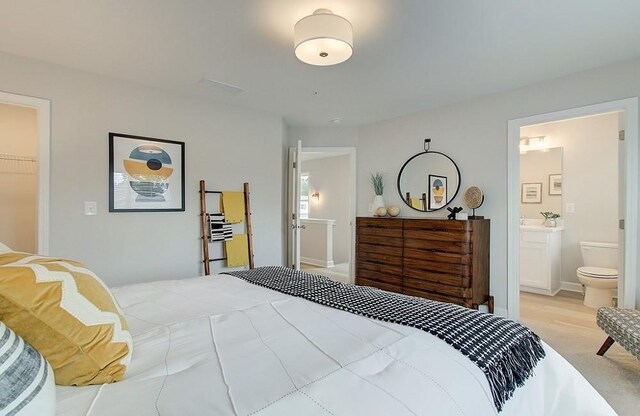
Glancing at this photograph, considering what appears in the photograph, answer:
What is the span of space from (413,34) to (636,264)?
2.53m

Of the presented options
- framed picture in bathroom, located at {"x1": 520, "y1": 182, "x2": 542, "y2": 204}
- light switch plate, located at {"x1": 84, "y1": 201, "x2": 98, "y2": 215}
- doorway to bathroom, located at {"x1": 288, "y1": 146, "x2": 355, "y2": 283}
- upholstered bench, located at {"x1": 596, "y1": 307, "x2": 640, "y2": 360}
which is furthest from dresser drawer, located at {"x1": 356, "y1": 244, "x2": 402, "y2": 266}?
light switch plate, located at {"x1": 84, "y1": 201, "x2": 98, "y2": 215}

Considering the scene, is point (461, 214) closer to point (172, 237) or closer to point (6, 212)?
A: point (172, 237)

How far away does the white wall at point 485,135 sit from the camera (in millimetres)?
2785

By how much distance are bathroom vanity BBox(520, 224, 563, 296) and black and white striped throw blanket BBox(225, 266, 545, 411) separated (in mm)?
3542

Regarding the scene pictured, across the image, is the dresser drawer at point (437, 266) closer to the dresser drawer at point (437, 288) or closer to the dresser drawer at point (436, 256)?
the dresser drawer at point (436, 256)

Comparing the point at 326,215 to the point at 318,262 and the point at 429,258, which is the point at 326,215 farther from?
the point at 429,258

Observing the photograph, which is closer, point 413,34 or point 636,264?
point 413,34

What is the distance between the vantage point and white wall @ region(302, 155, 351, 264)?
6656mm

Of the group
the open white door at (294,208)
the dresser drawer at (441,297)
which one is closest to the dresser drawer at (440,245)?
the dresser drawer at (441,297)

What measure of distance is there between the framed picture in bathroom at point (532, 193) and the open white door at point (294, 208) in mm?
3434

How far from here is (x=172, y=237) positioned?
333cm

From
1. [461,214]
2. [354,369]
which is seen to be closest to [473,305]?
[461,214]

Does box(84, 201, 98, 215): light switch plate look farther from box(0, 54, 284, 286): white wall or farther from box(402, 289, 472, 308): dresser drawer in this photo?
box(402, 289, 472, 308): dresser drawer

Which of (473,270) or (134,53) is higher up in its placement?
(134,53)
